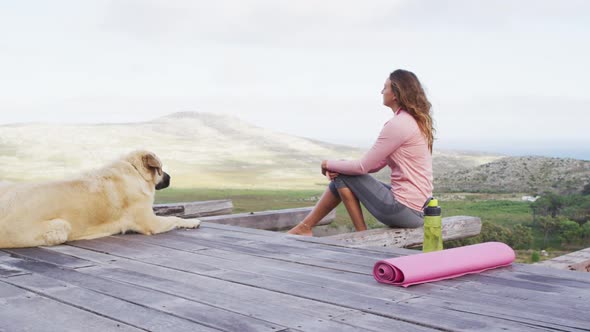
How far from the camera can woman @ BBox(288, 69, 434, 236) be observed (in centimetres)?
439

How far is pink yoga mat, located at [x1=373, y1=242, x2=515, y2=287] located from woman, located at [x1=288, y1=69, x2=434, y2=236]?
145 centimetres

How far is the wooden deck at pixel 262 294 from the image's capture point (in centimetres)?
210

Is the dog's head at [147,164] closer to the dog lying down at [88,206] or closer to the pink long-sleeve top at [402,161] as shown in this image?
the dog lying down at [88,206]

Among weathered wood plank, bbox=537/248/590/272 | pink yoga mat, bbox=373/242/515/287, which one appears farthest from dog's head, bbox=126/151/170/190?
weathered wood plank, bbox=537/248/590/272

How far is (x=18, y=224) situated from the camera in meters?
3.79

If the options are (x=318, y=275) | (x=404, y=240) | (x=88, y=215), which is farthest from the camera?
(x=404, y=240)

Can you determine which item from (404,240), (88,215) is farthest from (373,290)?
(88,215)

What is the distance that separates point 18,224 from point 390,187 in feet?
8.62

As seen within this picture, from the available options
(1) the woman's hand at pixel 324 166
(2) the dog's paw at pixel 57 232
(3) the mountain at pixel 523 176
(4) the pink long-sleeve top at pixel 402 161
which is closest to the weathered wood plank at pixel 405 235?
(4) the pink long-sleeve top at pixel 402 161

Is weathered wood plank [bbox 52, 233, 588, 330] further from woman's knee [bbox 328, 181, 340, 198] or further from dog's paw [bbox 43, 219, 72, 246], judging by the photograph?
woman's knee [bbox 328, 181, 340, 198]

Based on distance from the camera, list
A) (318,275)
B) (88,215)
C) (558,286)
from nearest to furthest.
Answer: (558,286) < (318,275) < (88,215)

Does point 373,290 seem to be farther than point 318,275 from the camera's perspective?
No

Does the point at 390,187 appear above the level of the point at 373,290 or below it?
above

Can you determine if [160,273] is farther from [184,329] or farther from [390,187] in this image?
[390,187]
